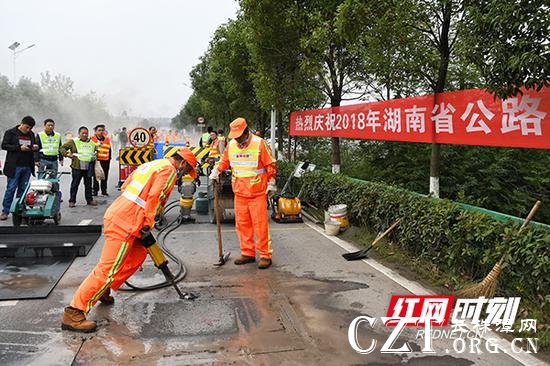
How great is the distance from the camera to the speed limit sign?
10070 millimetres

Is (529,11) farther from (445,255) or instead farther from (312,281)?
(312,281)

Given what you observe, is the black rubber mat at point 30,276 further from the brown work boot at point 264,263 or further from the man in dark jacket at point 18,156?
the man in dark jacket at point 18,156

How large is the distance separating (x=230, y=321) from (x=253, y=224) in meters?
1.75

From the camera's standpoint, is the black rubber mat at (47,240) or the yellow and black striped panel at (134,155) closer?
the black rubber mat at (47,240)

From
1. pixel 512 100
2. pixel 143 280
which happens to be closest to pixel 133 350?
pixel 143 280

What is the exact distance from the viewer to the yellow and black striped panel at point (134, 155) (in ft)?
33.0

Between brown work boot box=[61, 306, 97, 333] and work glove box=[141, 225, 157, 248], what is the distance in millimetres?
742

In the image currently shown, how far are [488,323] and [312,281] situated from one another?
1.72 m

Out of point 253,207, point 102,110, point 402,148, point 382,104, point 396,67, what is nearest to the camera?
point 253,207

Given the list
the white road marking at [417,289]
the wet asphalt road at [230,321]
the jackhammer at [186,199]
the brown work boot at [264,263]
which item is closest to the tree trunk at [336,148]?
the white road marking at [417,289]

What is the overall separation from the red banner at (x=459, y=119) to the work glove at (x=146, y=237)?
144 inches

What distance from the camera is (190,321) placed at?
3.92m

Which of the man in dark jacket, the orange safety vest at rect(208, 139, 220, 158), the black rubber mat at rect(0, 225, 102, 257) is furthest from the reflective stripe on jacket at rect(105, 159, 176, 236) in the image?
the orange safety vest at rect(208, 139, 220, 158)

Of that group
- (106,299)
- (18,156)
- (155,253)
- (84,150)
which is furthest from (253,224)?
(84,150)
